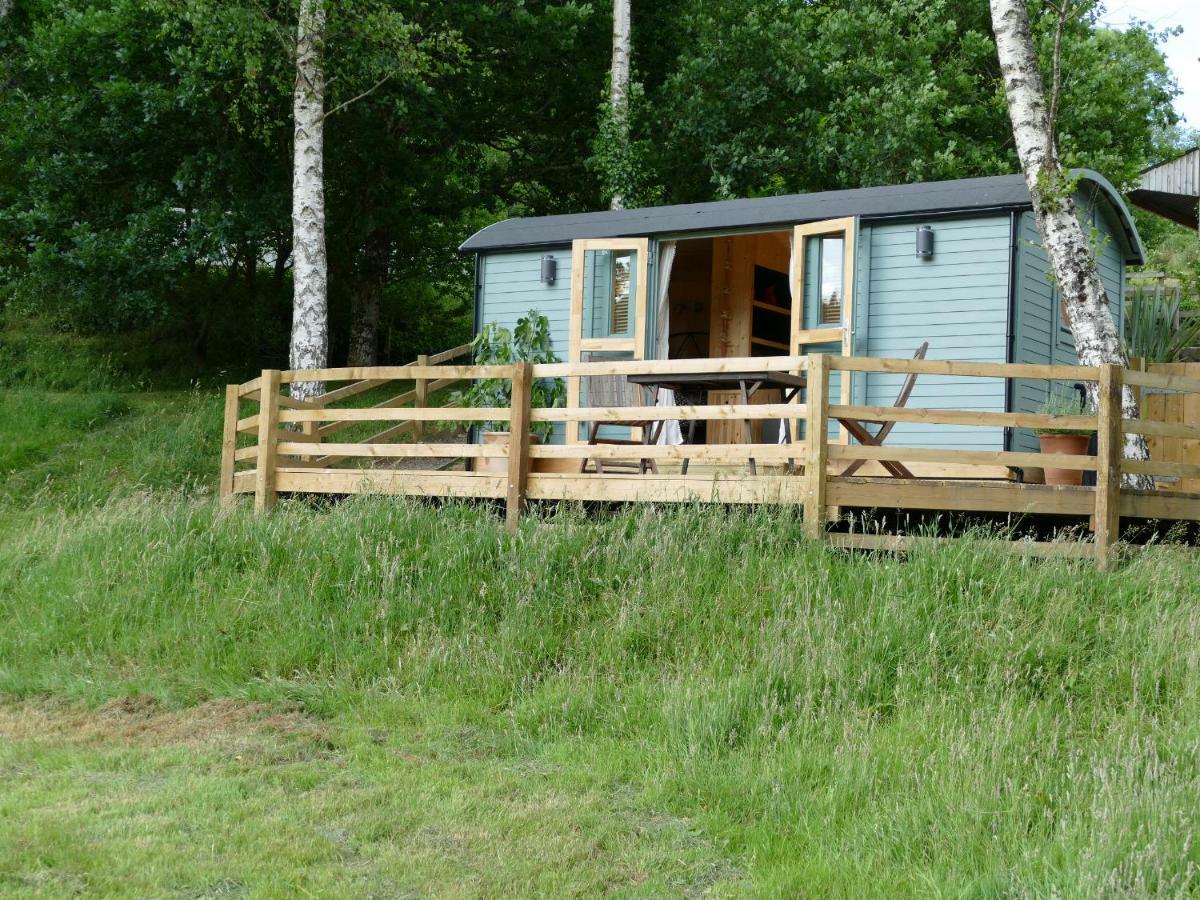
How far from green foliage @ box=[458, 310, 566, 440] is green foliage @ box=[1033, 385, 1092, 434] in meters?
4.25

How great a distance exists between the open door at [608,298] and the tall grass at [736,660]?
3.93 metres

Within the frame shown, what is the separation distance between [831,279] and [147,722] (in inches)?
266

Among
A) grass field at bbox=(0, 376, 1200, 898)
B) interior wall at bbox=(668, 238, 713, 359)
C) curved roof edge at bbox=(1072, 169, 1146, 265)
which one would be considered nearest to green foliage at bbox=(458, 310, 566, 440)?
interior wall at bbox=(668, 238, 713, 359)

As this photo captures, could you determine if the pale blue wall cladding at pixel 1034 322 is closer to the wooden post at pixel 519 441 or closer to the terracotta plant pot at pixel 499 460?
the terracotta plant pot at pixel 499 460

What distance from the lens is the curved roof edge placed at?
1048 centimetres

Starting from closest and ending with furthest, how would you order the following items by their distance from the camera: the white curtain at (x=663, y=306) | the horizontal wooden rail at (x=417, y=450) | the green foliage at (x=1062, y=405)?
the horizontal wooden rail at (x=417, y=450) < the green foliage at (x=1062, y=405) < the white curtain at (x=663, y=306)

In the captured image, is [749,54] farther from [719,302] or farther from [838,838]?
[838,838]

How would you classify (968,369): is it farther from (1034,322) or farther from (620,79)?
(620,79)

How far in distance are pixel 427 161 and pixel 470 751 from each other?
14045mm

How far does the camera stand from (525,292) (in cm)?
1248

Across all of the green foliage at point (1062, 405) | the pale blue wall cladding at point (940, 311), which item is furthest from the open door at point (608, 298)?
the green foliage at point (1062, 405)

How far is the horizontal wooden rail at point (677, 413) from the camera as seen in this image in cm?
743

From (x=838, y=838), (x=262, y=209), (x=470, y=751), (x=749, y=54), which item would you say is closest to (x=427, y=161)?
(x=262, y=209)

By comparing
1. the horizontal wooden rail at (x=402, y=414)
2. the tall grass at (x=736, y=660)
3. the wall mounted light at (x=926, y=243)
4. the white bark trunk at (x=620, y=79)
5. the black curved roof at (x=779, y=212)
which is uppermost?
the white bark trunk at (x=620, y=79)
